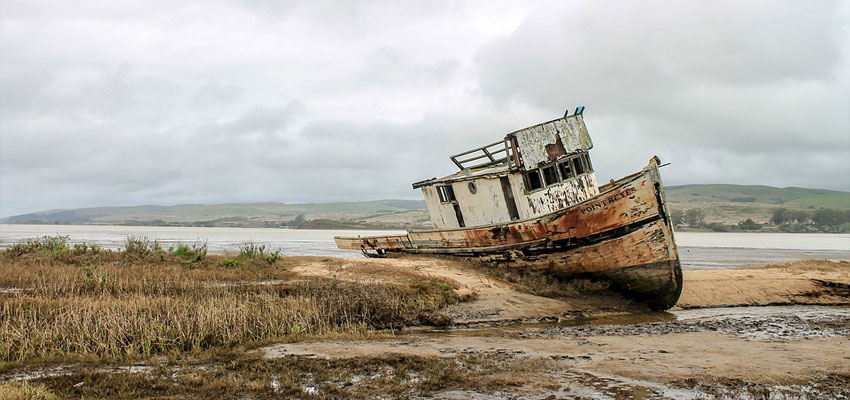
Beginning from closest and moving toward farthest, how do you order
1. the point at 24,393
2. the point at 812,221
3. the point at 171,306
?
the point at 24,393, the point at 171,306, the point at 812,221

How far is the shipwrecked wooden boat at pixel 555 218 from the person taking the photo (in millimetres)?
14477

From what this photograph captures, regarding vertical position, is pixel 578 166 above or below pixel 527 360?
above

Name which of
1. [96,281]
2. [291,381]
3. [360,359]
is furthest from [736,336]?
[96,281]

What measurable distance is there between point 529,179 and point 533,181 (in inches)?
6.2

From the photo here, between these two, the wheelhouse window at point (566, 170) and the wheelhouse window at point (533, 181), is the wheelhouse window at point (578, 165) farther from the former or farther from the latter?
the wheelhouse window at point (533, 181)

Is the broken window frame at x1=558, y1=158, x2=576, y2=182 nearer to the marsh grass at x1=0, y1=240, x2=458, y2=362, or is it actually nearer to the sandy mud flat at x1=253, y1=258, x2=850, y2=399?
the sandy mud flat at x1=253, y1=258, x2=850, y2=399

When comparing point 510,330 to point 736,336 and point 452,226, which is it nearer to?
point 736,336

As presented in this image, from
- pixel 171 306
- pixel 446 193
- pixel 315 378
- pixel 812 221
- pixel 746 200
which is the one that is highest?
pixel 446 193

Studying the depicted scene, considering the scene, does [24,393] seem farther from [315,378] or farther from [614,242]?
[614,242]

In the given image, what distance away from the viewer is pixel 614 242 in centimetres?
1494

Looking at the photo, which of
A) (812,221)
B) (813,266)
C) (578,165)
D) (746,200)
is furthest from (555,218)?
(746,200)

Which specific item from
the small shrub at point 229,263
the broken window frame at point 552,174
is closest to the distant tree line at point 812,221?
the broken window frame at point 552,174

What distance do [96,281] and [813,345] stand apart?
552 inches

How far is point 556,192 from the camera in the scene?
17.6 m
